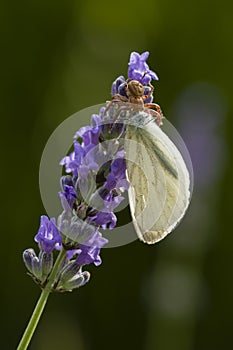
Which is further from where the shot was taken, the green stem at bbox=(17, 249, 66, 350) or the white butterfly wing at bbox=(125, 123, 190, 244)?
the white butterfly wing at bbox=(125, 123, 190, 244)

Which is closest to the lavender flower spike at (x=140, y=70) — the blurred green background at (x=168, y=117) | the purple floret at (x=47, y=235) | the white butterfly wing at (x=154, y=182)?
the white butterfly wing at (x=154, y=182)

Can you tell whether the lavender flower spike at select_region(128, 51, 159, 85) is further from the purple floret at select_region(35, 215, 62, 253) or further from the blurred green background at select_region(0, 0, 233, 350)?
the blurred green background at select_region(0, 0, 233, 350)

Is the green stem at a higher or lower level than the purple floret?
lower

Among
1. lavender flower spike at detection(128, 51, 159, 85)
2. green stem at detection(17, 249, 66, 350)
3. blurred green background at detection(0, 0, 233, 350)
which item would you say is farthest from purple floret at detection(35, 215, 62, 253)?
blurred green background at detection(0, 0, 233, 350)

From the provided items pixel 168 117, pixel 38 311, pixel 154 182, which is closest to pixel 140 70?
pixel 154 182

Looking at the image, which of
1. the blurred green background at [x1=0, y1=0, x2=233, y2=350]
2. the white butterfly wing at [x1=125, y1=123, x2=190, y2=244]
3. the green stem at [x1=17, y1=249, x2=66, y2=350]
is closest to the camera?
the green stem at [x1=17, y1=249, x2=66, y2=350]

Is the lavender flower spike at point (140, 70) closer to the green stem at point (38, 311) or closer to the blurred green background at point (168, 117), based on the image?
the green stem at point (38, 311)

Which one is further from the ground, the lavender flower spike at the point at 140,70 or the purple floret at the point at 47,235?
the lavender flower spike at the point at 140,70
